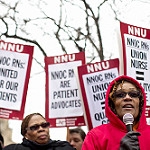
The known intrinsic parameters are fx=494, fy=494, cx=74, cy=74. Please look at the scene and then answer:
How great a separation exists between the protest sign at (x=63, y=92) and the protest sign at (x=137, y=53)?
1123mm

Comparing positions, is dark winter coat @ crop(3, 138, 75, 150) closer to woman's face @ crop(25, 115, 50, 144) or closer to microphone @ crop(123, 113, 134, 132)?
woman's face @ crop(25, 115, 50, 144)

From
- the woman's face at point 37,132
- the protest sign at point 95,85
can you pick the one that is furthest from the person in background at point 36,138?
the protest sign at point 95,85

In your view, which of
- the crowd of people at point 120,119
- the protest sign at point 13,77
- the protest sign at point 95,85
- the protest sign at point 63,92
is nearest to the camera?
the crowd of people at point 120,119

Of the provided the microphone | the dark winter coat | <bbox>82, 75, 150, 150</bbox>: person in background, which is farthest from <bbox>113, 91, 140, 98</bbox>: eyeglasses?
the dark winter coat

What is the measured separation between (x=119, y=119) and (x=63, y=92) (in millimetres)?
3305

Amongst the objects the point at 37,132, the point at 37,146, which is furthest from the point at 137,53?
the point at 37,146

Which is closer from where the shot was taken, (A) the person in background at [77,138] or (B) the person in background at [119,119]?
(B) the person in background at [119,119]

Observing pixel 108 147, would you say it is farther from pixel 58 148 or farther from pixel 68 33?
pixel 68 33

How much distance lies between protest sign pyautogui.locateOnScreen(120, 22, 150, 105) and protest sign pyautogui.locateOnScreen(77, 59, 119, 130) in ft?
1.19

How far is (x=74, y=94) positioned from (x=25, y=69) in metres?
0.76

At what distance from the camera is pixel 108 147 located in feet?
11.6

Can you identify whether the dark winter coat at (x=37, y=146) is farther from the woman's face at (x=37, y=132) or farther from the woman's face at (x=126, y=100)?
the woman's face at (x=126, y=100)

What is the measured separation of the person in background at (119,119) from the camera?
11.7ft

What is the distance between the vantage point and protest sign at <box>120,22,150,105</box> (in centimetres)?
589
